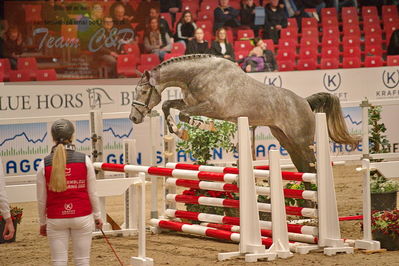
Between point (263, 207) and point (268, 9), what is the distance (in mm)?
8369

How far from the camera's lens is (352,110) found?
12.8m

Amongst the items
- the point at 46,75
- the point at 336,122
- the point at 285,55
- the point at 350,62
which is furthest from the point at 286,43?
the point at 336,122

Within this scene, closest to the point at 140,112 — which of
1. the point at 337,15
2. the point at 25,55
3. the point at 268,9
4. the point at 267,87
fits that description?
the point at 267,87

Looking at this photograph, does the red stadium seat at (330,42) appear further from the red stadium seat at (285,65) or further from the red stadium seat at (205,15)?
the red stadium seat at (205,15)

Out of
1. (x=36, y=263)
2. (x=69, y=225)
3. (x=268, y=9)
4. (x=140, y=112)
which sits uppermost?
(x=268, y=9)

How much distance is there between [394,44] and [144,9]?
4.70 m

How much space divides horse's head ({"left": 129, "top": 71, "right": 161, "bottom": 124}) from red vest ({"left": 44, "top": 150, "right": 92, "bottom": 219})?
3.01 m

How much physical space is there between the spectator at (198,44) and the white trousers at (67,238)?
28.8 ft

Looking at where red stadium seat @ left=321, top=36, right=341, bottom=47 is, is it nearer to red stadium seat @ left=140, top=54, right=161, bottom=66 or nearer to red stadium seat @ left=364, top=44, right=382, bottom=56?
red stadium seat @ left=364, top=44, right=382, bottom=56

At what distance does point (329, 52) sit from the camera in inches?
597

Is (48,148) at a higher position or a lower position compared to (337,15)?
lower

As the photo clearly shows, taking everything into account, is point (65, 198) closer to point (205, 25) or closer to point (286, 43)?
point (205, 25)

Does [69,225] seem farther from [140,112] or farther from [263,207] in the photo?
[140,112]

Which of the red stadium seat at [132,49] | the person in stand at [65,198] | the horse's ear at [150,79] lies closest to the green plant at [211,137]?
the horse's ear at [150,79]
